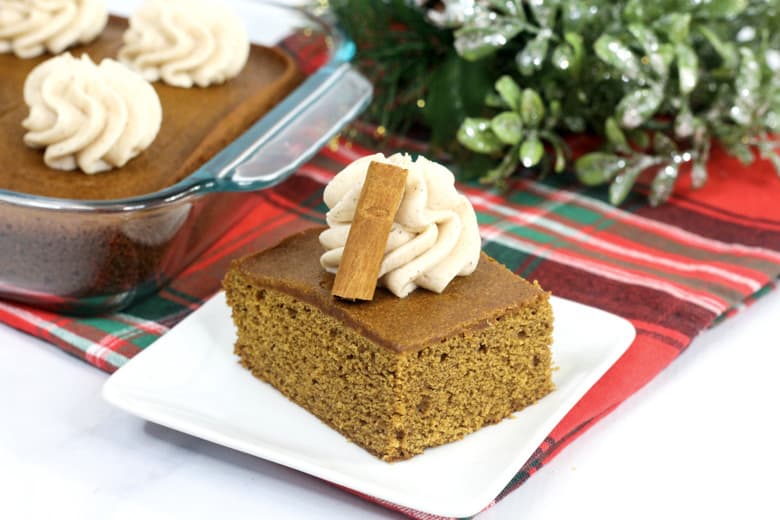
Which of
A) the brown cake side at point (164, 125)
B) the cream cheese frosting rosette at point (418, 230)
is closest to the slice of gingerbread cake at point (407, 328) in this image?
the cream cheese frosting rosette at point (418, 230)

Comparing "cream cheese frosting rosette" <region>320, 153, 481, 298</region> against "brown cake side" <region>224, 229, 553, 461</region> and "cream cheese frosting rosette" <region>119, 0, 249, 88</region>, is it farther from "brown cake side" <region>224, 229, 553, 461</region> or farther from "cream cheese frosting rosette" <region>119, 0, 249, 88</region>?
"cream cheese frosting rosette" <region>119, 0, 249, 88</region>

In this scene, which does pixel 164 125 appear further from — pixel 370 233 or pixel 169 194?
pixel 370 233

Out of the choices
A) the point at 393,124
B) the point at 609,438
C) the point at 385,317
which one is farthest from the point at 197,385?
the point at 393,124

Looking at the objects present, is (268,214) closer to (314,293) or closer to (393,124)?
(393,124)

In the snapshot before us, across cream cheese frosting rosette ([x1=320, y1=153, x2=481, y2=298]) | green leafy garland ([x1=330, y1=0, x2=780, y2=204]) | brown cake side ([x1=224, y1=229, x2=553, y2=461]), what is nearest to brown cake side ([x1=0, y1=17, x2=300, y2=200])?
green leafy garland ([x1=330, y1=0, x2=780, y2=204])

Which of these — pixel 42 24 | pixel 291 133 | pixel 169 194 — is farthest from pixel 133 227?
pixel 42 24
